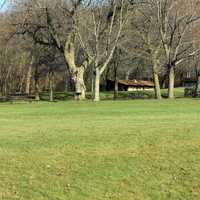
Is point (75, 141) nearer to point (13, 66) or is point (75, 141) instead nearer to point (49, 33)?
point (49, 33)

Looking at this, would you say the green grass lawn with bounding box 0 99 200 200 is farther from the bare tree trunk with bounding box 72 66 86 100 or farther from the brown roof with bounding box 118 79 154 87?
the brown roof with bounding box 118 79 154 87

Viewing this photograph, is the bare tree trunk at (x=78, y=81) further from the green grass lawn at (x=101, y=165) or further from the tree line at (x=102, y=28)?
the green grass lawn at (x=101, y=165)

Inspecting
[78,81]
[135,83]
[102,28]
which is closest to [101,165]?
[102,28]

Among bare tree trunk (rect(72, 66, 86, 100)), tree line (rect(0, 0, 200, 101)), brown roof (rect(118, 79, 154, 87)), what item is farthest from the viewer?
brown roof (rect(118, 79, 154, 87))

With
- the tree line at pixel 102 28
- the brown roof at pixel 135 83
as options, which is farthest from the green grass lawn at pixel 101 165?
the brown roof at pixel 135 83

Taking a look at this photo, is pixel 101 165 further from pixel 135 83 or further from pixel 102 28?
pixel 135 83

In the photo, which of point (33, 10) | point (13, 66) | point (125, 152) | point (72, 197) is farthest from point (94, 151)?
point (13, 66)

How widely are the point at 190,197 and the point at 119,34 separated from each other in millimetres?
36499

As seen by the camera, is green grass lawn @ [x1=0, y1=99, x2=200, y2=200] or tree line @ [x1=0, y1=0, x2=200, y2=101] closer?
green grass lawn @ [x1=0, y1=99, x2=200, y2=200]

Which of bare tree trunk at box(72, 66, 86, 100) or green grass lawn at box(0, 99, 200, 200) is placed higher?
bare tree trunk at box(72, 66, 86, 100)

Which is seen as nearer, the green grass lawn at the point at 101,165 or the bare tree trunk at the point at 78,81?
the green grass lawn at the point at 101,165

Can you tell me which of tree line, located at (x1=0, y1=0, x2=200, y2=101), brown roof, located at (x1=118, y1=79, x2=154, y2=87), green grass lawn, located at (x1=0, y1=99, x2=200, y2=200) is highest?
tree line, located at (x1=0, y1=0, x2=200, y2=101)

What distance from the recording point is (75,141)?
15.5 metres

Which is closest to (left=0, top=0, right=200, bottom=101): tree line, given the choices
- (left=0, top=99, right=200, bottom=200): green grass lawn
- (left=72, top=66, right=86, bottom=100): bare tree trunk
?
(left=72, top=66, right=86, bottom=100): bare tree trunk
